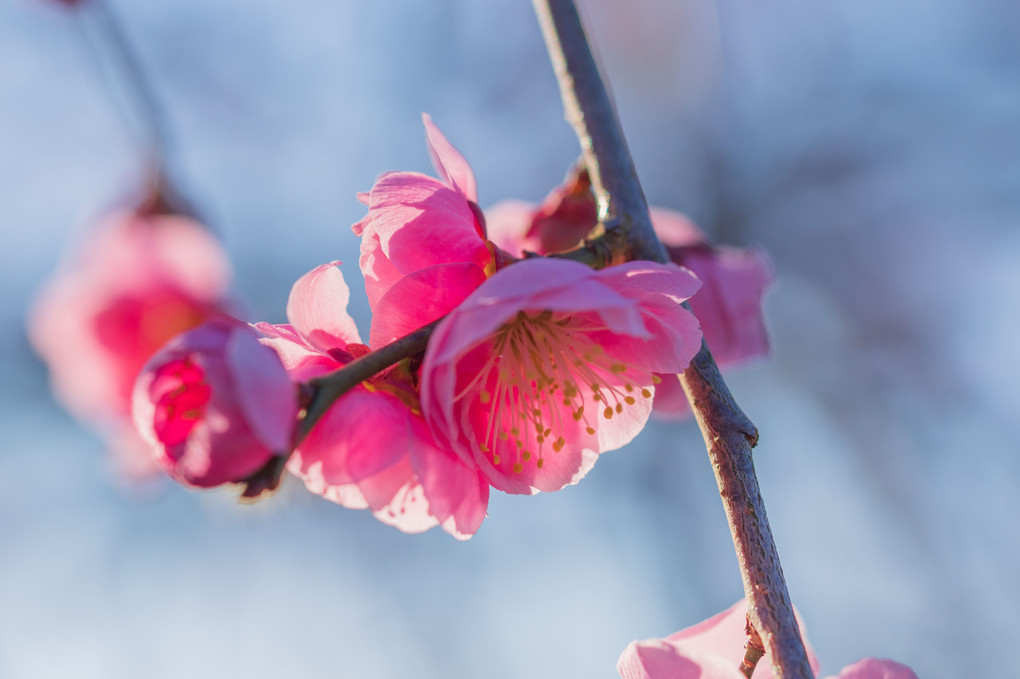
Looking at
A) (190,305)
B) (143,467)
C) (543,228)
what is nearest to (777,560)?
(543,228)

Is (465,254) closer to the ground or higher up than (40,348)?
higher up

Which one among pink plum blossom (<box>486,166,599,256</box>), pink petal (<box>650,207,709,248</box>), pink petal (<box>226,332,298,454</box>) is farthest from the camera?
pink petal (<box>650,207,709,248</box>)

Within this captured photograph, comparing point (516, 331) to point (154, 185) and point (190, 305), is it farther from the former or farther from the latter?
point (154, 185)

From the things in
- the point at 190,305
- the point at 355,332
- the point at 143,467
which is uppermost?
the point at 355,332

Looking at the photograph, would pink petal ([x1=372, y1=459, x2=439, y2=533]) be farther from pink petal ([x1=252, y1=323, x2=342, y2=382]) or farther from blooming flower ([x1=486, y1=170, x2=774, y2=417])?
blooming flower ([x1=486, y1=170, x2=774, y2=417])

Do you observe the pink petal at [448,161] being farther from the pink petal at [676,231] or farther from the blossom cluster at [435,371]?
the pink petal at [676,231]

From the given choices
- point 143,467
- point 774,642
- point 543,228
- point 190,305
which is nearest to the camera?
point 774,642

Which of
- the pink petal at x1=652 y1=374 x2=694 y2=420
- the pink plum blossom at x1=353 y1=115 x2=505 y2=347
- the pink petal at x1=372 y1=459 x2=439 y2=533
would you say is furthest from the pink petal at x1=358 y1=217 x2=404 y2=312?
the pink petal at x1=652 y1=374 x2=694 y2=420

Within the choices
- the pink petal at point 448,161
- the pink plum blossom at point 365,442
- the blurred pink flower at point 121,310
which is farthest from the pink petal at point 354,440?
the blurred pink flower at point 121,310
